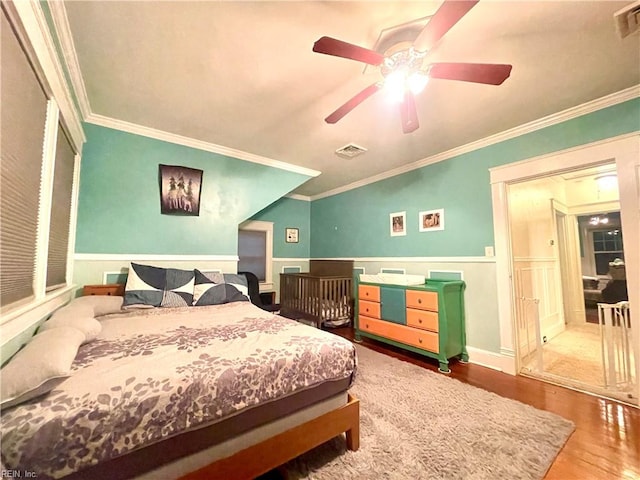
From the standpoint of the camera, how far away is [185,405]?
956 millimetres

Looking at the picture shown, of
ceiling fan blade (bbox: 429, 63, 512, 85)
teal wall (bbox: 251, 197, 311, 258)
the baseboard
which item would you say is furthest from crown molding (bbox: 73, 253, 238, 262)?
the baseboard

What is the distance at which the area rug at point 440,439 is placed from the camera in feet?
4.33

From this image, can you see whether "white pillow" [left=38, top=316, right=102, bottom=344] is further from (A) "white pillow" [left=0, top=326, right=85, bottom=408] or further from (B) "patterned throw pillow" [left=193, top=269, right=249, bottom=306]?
(B) "patterned throw pillow" [left=193, top=269, right=249, bottom=306]

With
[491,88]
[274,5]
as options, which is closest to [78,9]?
[274,5]

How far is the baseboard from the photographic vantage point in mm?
2494

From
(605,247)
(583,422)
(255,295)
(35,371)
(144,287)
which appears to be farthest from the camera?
(605,247)

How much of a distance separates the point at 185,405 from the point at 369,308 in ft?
8.64

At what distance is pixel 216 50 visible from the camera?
1.63 m

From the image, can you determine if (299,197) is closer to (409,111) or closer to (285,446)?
(409,111)

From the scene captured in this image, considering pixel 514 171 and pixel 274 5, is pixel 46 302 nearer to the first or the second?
pixel 274 5

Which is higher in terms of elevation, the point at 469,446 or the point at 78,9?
the point at 78,9

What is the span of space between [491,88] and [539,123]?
0.91 meters

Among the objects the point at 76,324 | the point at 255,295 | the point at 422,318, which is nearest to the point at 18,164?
the point at 76,324

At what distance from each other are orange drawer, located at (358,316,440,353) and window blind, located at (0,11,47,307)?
120 inches
